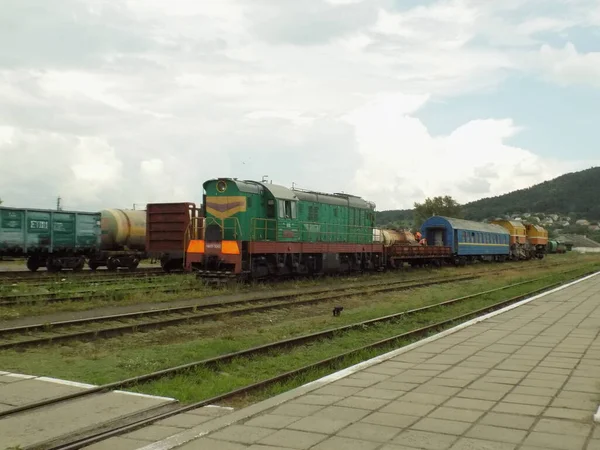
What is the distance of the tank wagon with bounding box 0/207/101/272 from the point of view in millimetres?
25391

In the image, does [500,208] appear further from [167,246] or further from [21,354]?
[21,354]

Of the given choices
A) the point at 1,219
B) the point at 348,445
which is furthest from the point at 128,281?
the point at 348,445

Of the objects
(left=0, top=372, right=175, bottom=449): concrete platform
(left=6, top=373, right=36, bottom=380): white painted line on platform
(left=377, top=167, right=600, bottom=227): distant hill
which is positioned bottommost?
(left=0, top=372, right=175, bottom=449): concrete platform

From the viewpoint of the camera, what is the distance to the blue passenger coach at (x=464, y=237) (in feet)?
139

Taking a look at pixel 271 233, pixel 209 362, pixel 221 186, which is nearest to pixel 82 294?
pixel 221 186

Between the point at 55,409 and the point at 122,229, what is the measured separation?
2577cm

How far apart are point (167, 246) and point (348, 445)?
23208 mm

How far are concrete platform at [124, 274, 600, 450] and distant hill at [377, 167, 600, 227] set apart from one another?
6325 inches

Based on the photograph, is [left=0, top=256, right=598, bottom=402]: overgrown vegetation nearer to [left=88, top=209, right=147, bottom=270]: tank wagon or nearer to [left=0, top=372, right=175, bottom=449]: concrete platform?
[left=0, top=372, right=175, bottom=449]: concrete platform

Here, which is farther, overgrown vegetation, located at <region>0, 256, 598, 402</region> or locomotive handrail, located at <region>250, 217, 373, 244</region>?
locomotive handrail, located at <region>250, 217, 373, 244</region>

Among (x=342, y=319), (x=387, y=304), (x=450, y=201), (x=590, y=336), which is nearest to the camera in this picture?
(x=590, y=336)

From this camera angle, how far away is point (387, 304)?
18.6 metres

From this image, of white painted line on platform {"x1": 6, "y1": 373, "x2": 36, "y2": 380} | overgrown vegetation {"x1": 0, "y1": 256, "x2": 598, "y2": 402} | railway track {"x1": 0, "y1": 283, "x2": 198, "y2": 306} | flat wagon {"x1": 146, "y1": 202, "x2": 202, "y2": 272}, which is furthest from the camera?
flat wagon {"x1": 146, "y1": 202, "x2": 202, "y2": 272}

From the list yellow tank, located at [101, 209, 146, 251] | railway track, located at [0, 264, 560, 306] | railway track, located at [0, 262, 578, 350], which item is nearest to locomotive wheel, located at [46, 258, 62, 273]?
yellow tank, located at [101, 209, 146, 251]
